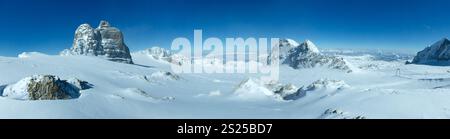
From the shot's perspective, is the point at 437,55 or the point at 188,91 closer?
the point at 188,91

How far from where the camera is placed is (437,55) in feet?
537

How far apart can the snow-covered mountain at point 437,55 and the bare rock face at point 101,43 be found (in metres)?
104

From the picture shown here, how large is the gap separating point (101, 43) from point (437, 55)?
116670 mm

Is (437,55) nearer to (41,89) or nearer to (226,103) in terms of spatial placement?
(226,103)

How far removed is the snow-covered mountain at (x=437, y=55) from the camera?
518 feet

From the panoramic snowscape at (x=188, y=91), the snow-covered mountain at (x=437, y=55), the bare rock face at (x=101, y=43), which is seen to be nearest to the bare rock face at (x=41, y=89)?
the panoramic snowscape at (x=188, y=91)

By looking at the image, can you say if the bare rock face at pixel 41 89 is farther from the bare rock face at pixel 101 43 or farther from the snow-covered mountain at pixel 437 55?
the snow-covered mountain at pixel 437 55

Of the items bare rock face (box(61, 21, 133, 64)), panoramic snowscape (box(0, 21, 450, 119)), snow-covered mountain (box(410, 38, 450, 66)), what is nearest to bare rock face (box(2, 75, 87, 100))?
panoramic snowscape (box(0, 21, 450, 119))

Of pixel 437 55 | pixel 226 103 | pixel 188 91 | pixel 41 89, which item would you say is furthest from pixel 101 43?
pixel 41 89
